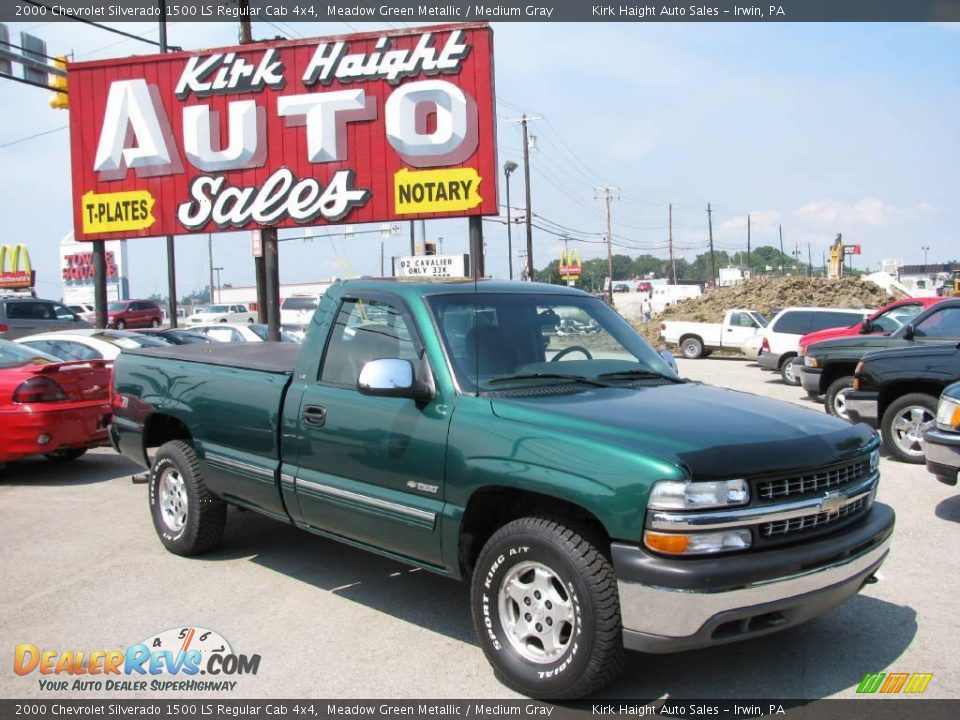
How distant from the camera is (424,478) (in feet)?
13.8

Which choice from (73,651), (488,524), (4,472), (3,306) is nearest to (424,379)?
(488,524)

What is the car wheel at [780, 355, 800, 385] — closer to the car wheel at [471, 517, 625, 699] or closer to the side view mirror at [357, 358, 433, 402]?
the side view mirror at [357, 358, 433, 402]

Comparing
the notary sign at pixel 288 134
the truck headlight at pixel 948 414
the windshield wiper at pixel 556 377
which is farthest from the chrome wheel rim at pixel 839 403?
the windshield wiper at pixel 556 377

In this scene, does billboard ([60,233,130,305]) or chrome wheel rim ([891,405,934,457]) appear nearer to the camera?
chrome wheel rim ([891,405,934,457])

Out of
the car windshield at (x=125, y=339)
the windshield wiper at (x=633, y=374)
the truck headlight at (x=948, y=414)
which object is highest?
the car windshield at (x=125, y=339)

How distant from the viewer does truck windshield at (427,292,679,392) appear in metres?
4.36

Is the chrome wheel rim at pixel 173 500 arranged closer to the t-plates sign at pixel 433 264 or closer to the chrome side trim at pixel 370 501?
the chrome side trim at pixel 370 501

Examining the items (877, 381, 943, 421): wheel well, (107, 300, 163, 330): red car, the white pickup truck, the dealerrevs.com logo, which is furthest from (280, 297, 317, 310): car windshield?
the dealerrevs.com logo

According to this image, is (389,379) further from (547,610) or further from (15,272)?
(15,272)

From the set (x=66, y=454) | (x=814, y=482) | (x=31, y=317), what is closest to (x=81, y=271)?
(x=31, y=317)

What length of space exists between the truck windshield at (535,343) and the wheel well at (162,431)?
2.68 metres

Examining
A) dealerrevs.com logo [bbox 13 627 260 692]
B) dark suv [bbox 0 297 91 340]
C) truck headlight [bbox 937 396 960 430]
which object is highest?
dark suv [bbox 0 297 91 340]

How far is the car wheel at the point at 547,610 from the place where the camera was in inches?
136

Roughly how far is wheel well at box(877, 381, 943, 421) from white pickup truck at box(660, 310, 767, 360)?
15552mm
